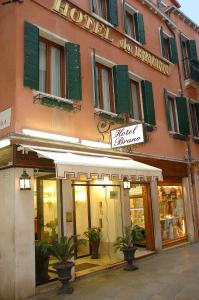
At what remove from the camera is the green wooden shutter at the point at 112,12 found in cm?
1185

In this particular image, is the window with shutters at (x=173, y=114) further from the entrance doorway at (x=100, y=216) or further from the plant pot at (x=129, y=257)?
the plant pot at (x=129, y=257)

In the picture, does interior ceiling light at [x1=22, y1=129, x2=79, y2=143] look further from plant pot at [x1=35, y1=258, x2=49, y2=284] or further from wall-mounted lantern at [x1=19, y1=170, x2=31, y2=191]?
plant pot at [x1=35, y1=258, x2=49, y2=284]

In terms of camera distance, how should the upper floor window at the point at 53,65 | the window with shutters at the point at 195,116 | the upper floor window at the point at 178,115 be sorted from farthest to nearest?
the window with shutters at the point at 195,116, the upper floor window at the point at 178,115, the upper floor window at the point at 53,65

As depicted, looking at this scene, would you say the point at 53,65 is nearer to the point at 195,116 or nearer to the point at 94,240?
the point at 94,240

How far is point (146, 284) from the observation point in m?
7.81

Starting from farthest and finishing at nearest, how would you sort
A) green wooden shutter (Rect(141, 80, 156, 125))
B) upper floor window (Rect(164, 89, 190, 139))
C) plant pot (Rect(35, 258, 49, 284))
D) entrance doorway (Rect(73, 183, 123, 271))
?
1. upper floor window (Rect(164, 89, 190, 139))
2. green wooden shutter (Rect(141, 80, 156, 125))
3. entrance doorway (Rect(73, 183, 123, 271))
4. plant pot (Rect(35, 258, 49, 284))

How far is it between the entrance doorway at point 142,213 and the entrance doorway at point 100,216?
146 centimetres

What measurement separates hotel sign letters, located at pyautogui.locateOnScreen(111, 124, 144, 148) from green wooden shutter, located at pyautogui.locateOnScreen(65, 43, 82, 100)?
166 centimetres

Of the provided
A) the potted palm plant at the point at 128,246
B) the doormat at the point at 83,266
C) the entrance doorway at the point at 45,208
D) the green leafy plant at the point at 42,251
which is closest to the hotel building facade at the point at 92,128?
the entrance doorway at the point at 45,208

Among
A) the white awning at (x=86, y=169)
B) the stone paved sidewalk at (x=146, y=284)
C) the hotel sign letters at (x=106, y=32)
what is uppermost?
the hotel sign letters at (x=106, y=32)

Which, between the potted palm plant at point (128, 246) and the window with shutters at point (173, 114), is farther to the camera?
the window with shutters at point (173, 114)

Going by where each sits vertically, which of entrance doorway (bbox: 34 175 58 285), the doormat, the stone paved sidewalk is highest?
entrance doorway (bbox: 34 175 58 285)

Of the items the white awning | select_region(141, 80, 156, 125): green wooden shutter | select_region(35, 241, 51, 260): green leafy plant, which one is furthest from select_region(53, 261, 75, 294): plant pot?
select_region(141, 80, 156, 125): green wooden shutter

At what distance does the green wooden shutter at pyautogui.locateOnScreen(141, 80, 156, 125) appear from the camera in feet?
40.9
